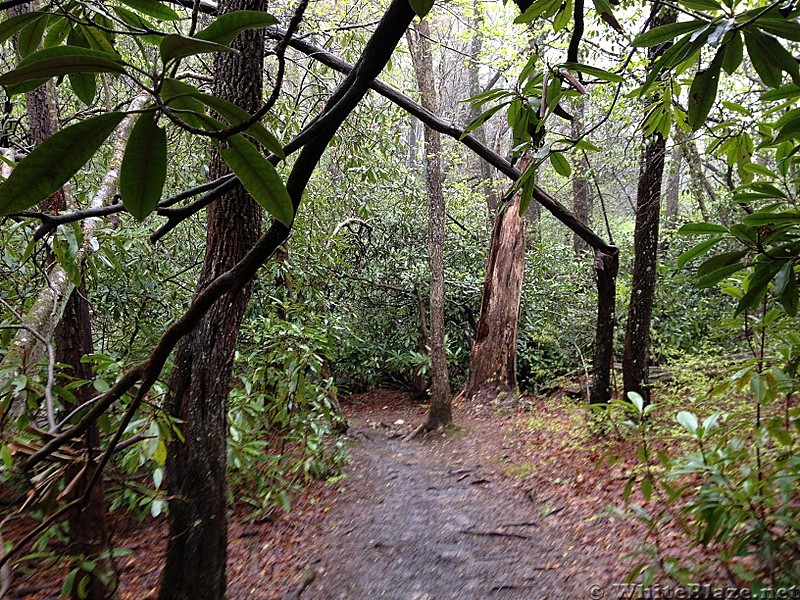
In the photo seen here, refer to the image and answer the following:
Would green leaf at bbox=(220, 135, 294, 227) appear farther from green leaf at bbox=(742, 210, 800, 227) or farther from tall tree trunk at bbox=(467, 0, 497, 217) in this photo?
tall tree trunk at bbox=(467, 0, 497, 217)

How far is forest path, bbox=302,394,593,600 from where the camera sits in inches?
125

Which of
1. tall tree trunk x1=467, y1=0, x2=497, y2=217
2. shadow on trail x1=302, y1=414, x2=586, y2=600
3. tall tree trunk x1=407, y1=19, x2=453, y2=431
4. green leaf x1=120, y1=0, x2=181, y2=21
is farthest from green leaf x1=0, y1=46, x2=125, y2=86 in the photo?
tall tree trunk x1=467, y1=0, x2=497, y2=217

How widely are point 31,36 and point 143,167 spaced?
55 cm

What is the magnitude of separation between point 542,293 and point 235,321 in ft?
24.7

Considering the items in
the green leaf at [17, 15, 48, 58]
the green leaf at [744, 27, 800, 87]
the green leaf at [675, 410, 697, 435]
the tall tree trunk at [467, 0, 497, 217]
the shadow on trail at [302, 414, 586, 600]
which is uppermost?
the tall tree trunk at [467, 0, 497, 217]

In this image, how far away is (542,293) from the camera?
9.26 metres

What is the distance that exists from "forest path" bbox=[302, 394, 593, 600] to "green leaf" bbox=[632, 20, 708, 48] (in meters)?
2.81

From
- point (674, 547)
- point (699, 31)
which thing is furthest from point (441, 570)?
point (699, 31)

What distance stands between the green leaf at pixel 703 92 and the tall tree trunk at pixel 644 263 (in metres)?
4.13

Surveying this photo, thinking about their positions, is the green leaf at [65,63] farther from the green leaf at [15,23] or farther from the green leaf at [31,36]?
the green leaf at [31,36]

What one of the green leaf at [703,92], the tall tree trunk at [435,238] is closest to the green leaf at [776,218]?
the green leaf at [703,92]

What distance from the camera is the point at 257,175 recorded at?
0.76 meters

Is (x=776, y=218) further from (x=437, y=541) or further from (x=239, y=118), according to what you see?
(x=437, y=541)

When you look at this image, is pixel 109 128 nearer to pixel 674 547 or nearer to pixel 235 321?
pixel 235 321
